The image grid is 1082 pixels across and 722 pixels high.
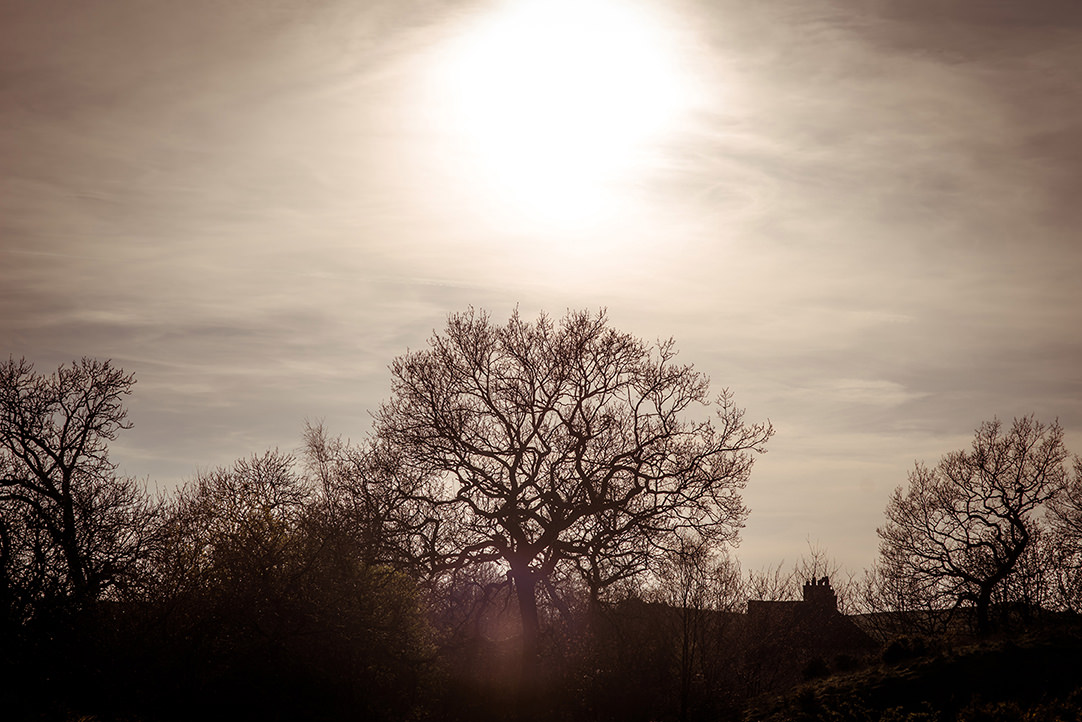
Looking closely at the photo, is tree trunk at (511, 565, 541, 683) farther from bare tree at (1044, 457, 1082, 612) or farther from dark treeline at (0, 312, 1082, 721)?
bare tree at (1044, 457, 1082, 612)

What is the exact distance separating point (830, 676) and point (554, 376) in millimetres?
13698

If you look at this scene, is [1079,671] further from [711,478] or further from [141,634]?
[141,634]

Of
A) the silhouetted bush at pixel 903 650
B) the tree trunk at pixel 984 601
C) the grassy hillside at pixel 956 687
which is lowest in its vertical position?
the grassy hillside at pixel 956 687

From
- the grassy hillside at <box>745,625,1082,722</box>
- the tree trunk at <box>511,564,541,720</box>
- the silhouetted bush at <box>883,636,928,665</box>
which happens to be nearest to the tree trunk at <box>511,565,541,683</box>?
the tree trunk at <box>511,564,541,720</box>

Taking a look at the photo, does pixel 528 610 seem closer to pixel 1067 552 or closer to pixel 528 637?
pixel 528 637

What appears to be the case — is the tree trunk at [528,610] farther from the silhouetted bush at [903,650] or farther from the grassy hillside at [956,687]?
the silhouetted bush at [903,650]

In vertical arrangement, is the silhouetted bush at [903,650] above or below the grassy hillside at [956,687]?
above

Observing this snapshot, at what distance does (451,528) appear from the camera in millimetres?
31734

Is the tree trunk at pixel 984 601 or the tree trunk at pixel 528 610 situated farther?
the tree trunk at pixel 984 601

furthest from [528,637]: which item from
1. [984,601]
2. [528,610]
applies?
[984,601]

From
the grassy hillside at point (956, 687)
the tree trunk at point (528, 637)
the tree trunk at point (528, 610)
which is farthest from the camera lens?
the tree trunk at point (528, 610)

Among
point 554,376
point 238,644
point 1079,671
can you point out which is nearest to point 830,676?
point 1079,671

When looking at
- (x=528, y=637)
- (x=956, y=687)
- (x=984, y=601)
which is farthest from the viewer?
(x=984, y=601)

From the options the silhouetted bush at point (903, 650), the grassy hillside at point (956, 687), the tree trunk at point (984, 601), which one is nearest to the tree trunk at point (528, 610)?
the grassy hillside at point (956, 687)
